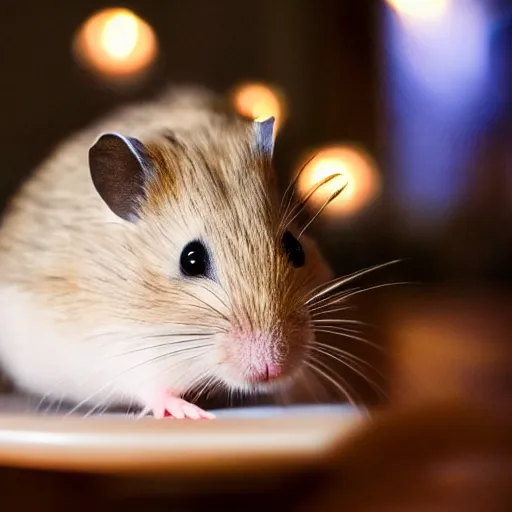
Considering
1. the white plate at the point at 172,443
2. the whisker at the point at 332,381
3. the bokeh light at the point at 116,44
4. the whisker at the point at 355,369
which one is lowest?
the white plate at the point at 172,443

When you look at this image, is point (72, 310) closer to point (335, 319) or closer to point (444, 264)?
point (335, 319)

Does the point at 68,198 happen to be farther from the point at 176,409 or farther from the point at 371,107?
the point at 371,107

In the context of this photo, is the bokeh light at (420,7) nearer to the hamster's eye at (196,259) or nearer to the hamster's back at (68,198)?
the hamster's back at (68,198)

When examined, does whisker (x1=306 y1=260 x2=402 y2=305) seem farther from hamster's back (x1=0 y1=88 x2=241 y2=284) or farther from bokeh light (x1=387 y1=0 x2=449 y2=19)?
bokeh light (x1=387 y1=0 x2=449 y2=19)

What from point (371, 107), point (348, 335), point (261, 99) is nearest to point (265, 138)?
point (348, 335)

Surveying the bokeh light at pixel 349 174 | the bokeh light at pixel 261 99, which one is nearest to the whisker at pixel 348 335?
the bokeh light at pixel 349 174

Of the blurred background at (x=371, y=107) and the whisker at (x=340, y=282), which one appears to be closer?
the whisker at (x=340, y=282)

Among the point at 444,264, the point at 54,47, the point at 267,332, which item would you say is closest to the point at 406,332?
the point at 444,264
